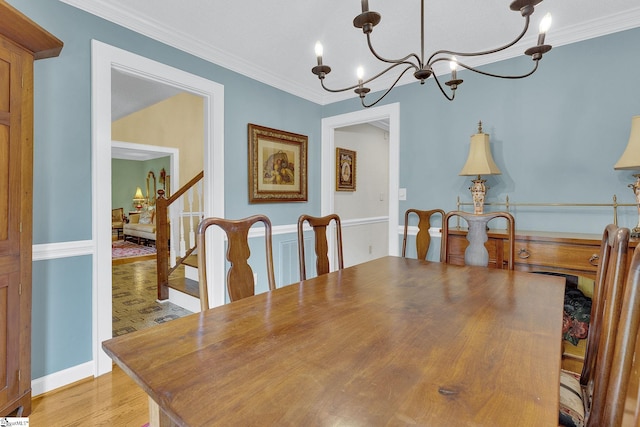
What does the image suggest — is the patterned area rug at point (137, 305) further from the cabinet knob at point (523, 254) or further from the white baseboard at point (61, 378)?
the cabinet knob at point (523, 254)

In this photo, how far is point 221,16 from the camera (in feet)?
7.09

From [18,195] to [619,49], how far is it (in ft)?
12.4

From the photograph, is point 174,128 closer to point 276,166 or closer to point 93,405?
point 276,166

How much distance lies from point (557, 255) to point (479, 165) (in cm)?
83

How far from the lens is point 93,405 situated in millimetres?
1718

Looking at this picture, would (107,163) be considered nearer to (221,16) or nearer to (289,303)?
(221,16)

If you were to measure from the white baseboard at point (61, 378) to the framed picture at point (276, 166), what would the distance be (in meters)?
1.70

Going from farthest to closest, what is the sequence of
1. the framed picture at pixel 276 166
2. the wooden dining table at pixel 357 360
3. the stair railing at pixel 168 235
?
1. the stair railing at pixel 168 235
2. the framed picture at pixel 276 166
3. the wooden dining table at pixel 357 360

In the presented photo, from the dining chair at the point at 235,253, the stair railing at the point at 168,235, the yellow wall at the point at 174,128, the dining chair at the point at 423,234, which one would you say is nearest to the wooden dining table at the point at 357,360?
the dining chair at the point at 235,253

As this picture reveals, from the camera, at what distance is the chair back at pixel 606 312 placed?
2.40ft

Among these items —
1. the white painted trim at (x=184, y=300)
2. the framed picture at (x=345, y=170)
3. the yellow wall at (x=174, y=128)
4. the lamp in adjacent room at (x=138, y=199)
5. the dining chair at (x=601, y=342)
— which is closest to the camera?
the dining chair at (x=601, y=342)

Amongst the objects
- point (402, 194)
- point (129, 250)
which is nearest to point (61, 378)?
point (402, 194)

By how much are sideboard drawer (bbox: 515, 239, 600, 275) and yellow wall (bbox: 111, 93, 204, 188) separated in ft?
17.5

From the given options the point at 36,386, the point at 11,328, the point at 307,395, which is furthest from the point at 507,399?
the point at 36,386
